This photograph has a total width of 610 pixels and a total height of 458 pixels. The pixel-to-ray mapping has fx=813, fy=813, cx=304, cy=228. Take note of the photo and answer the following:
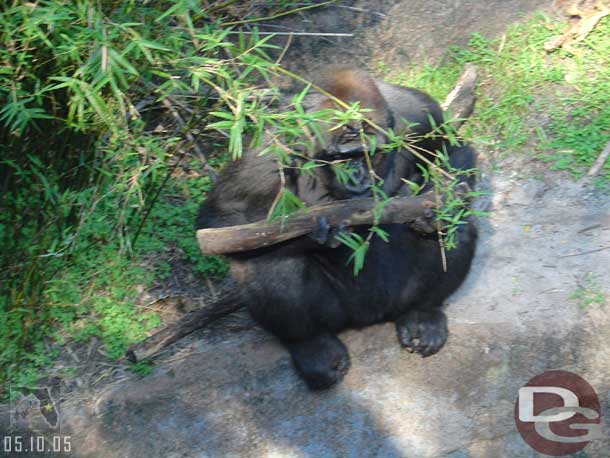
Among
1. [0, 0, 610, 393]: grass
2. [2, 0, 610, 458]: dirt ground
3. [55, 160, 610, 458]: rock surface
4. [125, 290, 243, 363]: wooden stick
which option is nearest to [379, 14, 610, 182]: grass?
[0, 0, 610, 393]: grass

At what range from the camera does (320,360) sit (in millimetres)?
3656

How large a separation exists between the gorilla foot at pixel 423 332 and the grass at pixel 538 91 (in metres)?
1.15

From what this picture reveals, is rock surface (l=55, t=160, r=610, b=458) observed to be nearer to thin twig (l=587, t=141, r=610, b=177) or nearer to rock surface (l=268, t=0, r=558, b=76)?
thin twig (l=587, t=141, r=610, b=177)

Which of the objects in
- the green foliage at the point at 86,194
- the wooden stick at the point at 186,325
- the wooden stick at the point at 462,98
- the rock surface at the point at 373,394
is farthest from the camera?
the wooden stick at the point at 462,98

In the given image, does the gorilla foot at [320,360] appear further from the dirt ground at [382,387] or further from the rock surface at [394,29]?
the rock surface at [394,29]

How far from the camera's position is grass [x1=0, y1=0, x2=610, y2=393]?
3088mm

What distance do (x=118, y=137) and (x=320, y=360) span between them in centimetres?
133

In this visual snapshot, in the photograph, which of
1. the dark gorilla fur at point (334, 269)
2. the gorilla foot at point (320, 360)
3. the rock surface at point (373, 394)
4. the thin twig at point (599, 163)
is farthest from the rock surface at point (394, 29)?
the gorilla foot at point (320, 360)

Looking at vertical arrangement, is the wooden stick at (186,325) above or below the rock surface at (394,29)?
below

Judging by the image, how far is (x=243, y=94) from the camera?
2.90m

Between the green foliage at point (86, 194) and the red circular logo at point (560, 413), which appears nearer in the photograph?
the green foliage at point (86, 194)

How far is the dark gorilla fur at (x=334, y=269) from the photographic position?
3.51m

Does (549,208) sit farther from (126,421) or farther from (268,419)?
(126,421)

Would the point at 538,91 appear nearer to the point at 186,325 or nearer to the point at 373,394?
the point at 373,394
